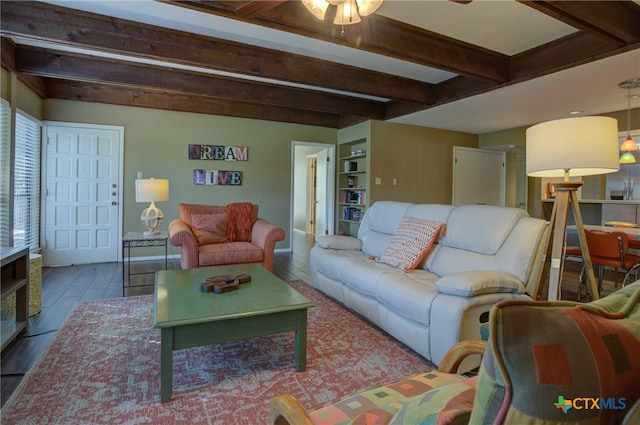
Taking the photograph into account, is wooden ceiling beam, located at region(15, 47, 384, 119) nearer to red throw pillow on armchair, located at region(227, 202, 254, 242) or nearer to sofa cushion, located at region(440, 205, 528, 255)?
red throw pillow on armchair, located at region(227, 202, 254, 242)

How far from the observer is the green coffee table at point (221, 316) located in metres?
1.71

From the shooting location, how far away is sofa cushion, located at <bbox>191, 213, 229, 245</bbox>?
12.7ft

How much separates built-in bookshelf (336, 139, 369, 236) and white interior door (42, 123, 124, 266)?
3720 mm

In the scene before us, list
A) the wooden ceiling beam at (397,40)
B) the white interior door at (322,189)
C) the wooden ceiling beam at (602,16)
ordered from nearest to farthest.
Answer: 1. the wooden ceiling beam at (602,16)
2. the wooden ceiling beam at (397,40)
3. the white interior door at (322,189)

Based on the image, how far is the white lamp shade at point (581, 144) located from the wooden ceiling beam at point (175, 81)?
371 centimetres

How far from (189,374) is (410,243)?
1.90 m

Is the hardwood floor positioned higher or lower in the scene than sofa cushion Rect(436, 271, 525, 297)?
lower

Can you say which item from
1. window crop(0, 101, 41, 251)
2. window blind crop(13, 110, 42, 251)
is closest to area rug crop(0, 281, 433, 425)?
window crop(0, 101, 41, 251)

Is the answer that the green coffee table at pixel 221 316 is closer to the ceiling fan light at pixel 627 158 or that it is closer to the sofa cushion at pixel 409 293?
the sofa cushion at pixel 409 293

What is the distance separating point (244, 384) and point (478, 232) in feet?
6.17

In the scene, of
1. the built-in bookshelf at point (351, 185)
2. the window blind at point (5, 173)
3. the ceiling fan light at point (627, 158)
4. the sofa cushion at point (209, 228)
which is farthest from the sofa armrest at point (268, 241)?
the ceiling fan light at point (627, 158)

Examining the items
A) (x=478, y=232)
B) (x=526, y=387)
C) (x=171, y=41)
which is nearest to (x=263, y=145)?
(x=171, y=41)

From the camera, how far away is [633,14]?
8.55 ft

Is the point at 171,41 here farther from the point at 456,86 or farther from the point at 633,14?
the point at 633,14
